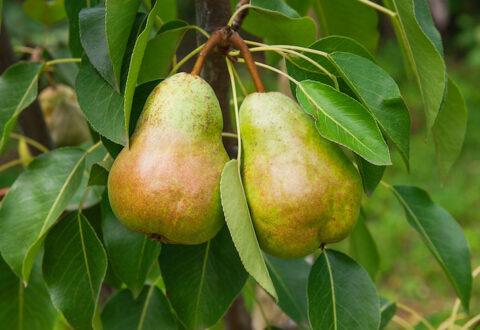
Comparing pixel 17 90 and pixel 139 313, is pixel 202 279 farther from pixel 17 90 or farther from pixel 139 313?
pixel 17 90

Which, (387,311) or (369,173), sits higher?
(369,173)

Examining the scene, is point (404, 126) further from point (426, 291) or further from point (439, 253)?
point (426, 291)

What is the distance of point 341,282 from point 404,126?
233 mm

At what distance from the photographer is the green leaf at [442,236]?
2.92 ft

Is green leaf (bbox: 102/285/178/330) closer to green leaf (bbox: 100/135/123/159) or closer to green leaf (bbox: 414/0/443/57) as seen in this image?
green leaf (bbox: 100/135/123/159)

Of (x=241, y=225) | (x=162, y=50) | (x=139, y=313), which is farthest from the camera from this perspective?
(x=139, y=313)

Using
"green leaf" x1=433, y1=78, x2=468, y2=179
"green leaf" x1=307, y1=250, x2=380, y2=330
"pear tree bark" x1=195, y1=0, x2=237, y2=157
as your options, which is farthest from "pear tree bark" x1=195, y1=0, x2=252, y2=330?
"green leaf" x1=433, y1=78, x2=468, y2=179

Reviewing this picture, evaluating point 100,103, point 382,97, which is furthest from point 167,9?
point 382,97

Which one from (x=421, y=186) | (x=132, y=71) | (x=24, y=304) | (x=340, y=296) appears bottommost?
(x=421, y=186)

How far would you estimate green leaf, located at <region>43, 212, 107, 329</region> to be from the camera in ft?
2.53

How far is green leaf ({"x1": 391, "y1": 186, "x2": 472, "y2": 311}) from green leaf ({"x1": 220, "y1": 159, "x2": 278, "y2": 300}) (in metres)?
0.40

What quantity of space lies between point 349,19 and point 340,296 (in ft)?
1.79

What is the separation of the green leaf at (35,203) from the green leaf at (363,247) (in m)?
0.55

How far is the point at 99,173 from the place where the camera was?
2.40 feet
